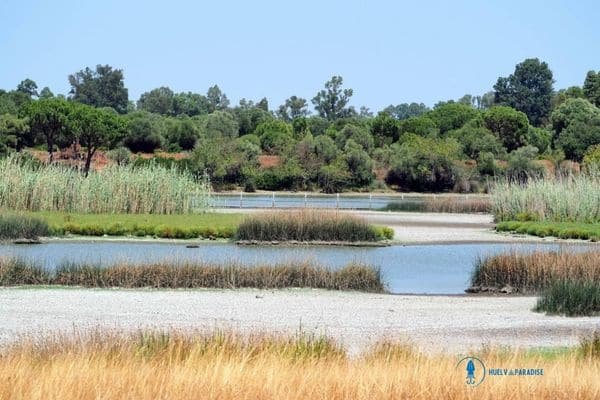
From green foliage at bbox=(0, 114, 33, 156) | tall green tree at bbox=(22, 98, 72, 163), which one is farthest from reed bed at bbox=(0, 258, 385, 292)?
tall green tree at bbox=(22, 98, 72, 163)

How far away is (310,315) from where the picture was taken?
16969 mm

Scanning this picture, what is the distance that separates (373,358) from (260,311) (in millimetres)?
6818

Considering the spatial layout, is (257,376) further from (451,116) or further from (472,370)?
(451,116)

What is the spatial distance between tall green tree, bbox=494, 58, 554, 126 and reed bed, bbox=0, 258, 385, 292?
481ft

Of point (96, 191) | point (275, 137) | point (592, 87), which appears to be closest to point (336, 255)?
point (96, 191)

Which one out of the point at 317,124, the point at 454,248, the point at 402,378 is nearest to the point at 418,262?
the point at 454,248

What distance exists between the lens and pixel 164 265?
21.4 meters

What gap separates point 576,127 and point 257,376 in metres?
84.4

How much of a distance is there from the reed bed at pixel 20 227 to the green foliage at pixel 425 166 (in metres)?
52.2

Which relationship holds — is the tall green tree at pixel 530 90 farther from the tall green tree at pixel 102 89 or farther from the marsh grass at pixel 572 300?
the marsh grass at pixel 572 300

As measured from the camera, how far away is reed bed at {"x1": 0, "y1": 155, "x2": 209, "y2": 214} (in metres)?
40.7

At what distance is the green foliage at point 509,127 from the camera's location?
105625mm

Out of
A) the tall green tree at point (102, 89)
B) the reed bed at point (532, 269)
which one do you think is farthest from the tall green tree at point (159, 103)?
the reed bed at point (532, 269)

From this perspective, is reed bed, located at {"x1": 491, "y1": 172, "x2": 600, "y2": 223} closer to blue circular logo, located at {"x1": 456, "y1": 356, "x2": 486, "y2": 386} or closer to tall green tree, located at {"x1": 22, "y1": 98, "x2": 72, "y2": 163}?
blue circular logo, located at {"x1": 456, "y1": 356, "x2": 486, "y2": 386}
